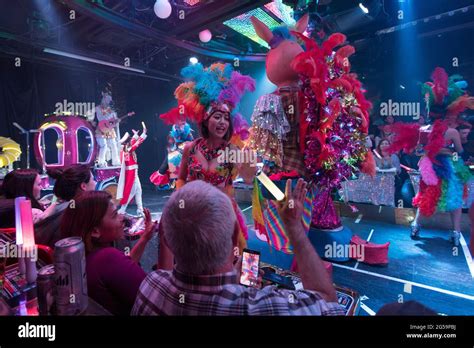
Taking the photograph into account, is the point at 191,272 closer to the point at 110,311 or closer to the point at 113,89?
the point at 110,311

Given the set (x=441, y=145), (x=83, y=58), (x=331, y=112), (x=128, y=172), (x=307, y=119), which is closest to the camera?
(x=331, y=112)

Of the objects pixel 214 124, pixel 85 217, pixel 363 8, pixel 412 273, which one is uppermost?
pixel 363 8

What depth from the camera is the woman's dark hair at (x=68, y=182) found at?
2.27 m

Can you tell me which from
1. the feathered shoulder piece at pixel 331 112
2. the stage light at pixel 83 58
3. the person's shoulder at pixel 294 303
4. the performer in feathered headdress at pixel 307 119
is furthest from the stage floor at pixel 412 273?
the stage light at pixel 83 58

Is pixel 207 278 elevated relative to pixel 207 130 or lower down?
lower down

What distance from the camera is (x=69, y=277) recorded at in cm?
99

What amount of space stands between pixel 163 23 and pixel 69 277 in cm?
661

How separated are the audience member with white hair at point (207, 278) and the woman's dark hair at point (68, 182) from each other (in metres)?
1.82

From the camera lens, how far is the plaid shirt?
0.77 meters

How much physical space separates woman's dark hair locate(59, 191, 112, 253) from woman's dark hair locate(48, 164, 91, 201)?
1.11 meters

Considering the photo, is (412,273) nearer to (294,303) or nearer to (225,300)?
(294,303)

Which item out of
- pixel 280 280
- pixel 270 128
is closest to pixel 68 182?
pixel 270 128

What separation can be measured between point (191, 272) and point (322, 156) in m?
1.47
